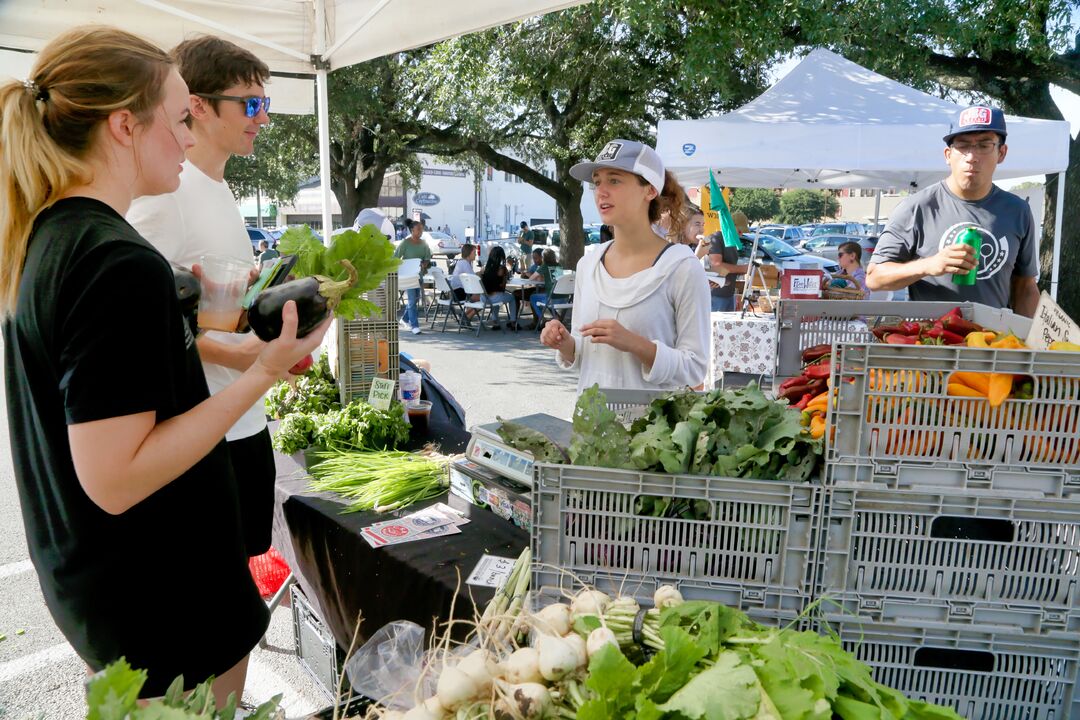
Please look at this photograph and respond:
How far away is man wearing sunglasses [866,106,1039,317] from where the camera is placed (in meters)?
3.11

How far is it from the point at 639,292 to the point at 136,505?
1.73 meters

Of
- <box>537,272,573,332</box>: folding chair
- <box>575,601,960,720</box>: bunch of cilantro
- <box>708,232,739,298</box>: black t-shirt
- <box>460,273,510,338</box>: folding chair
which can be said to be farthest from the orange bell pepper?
<box>460,273,510,338</box>: folding chair

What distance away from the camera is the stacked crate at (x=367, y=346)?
347cm

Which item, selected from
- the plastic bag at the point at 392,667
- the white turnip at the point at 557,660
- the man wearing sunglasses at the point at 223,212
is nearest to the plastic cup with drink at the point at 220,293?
the man wearing sunglasses at the point at 223,212

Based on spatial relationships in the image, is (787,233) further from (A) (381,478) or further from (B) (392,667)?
(B) (392,667)

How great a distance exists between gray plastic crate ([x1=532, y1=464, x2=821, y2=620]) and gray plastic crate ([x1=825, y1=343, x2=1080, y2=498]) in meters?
0.14

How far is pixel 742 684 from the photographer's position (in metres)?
1.06

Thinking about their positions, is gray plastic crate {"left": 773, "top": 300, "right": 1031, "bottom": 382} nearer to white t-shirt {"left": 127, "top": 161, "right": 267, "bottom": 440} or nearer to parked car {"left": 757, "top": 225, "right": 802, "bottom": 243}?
white t-shirt {"left": 127, "top": 161, "right": 267, "bottom": 440}

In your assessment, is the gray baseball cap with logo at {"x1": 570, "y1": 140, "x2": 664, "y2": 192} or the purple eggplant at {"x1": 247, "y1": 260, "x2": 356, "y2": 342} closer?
the purple eggplant at {"x1": 247, "y1": 260, "x2": 356, "y2": 342}

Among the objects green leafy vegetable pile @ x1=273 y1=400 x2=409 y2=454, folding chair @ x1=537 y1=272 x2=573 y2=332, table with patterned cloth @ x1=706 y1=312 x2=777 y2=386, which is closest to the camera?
green leafy vegetable pile @ x1=273 y1=400 x2=409 y2=454

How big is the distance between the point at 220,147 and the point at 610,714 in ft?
6.73

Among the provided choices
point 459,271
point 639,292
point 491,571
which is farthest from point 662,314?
point 459,271

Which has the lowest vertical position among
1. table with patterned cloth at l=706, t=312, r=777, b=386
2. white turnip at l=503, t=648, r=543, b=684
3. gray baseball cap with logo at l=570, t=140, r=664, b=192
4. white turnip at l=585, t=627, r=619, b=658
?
table with patterned cloth at l=706, t=312, r=777, b=386

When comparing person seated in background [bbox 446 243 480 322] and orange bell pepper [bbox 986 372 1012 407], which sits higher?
orange bell pepper [bbox 986 372 1012 407]
